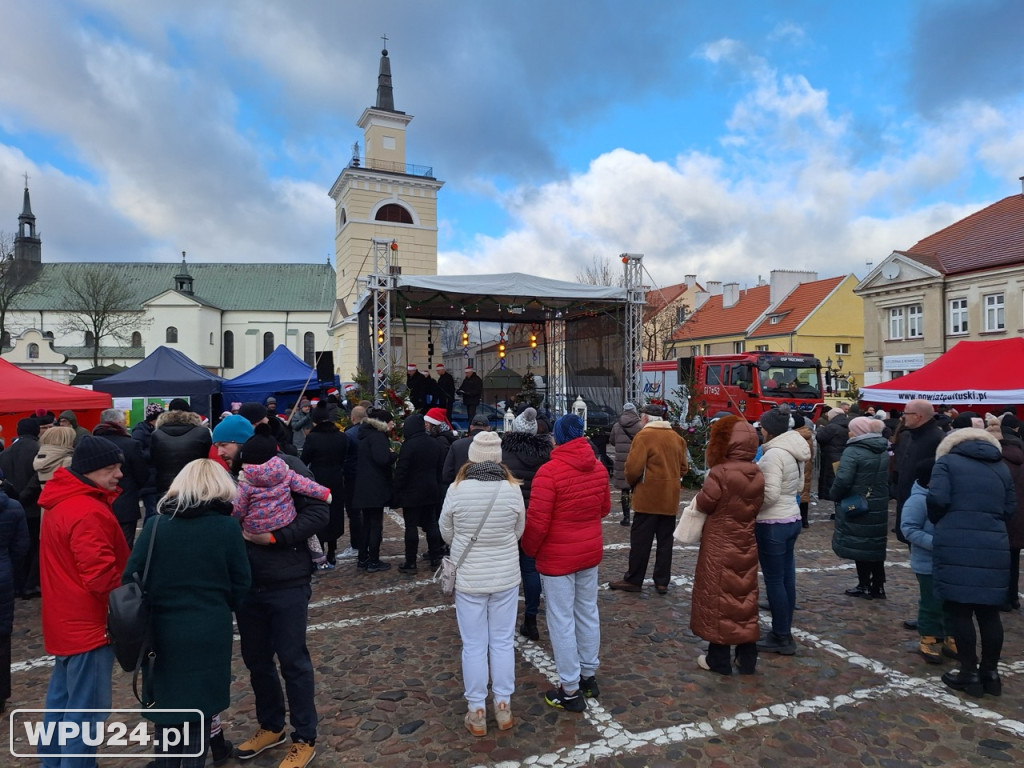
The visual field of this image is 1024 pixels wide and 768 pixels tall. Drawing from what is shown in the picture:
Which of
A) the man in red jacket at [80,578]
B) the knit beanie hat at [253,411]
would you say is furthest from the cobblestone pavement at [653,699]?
the knit beanie hat at [253,411]

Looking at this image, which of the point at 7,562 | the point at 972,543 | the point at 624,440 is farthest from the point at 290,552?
the point at 624,440

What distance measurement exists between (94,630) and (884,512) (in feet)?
19.7

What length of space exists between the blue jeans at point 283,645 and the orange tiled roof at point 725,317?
1624 inches

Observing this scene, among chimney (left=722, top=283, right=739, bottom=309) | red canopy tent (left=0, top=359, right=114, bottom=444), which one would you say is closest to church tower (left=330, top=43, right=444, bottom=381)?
chimney (left=722, top=283, right=739, bottom=309)

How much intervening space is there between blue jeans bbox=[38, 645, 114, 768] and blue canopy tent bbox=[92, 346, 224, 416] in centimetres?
1073

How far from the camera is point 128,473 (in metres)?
6.04

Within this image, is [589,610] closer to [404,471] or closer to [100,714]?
[100,714]

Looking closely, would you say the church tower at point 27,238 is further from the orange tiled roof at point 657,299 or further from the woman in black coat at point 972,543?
the woman in black coat at point 972,543

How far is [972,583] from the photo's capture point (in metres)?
3.79

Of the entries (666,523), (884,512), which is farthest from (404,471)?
(884,512)

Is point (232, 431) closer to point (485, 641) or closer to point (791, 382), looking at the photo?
point (485, 641)

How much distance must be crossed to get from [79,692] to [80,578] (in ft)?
1.96

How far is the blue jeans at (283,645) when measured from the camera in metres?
3.16

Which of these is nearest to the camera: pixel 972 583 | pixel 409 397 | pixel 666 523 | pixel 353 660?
pixel 972 583
